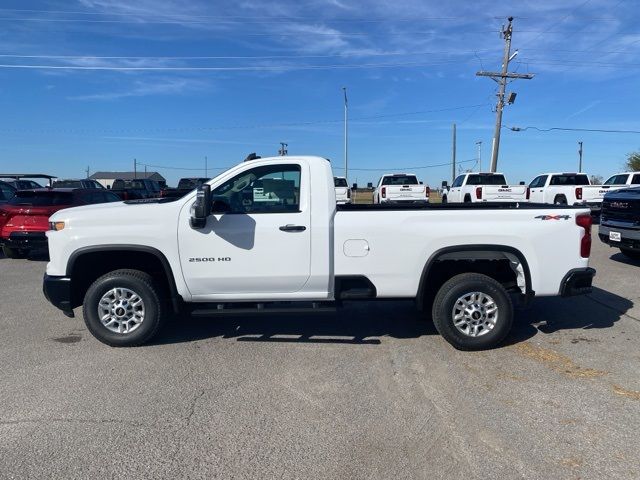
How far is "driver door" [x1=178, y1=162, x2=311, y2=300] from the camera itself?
5.36 metres

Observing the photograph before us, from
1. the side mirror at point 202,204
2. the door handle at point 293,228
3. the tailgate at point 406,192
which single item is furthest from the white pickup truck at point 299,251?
the tailgate at point 406,192

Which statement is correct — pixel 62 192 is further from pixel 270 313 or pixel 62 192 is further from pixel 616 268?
pixel 616 268

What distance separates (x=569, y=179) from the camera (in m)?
21.2

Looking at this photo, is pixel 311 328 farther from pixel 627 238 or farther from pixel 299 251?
pixel 627 238

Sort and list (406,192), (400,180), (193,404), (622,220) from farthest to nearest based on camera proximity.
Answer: (400,180) → (406,192) → (622,220) → (193,404)

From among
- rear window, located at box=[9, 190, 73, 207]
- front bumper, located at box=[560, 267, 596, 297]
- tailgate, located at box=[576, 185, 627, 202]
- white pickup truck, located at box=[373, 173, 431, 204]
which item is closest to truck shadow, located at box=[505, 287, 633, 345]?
front bumper, located at box=[560, 267, 596, 297]

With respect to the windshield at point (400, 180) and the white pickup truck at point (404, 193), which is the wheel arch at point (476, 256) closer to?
the white pickup truck at point (404, 193)

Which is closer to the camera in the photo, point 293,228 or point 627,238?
point 293,228

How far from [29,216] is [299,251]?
337 inches

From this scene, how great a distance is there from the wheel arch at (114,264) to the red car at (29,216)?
6.16 meters

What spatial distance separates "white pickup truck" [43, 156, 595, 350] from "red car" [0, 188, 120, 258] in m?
6.55

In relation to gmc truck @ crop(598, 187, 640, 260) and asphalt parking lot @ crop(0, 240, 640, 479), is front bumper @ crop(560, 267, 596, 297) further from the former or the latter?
A: gmc truck @ crop(598, 187, 640, 260)

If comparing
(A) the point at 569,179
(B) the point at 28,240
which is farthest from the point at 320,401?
(A) the point at 569,179

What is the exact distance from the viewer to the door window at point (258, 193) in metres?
5.45
